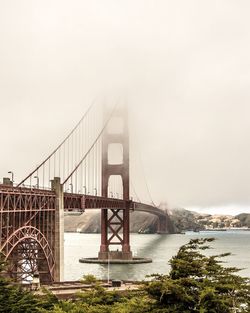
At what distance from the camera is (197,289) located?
20094 mm

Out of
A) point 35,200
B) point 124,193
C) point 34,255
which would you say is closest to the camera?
point 35,200

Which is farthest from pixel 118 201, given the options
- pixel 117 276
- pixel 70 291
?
pixel 70 291

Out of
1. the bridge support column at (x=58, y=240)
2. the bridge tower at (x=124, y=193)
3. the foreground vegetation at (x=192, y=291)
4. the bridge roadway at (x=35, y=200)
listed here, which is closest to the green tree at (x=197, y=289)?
the foreground vegetation at (x=192, y=291)

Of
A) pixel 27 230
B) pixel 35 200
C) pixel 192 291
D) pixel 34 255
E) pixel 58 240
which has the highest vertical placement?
pixel 35 200

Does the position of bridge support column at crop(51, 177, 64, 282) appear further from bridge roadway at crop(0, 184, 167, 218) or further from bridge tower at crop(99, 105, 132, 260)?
bridge tower at crop(99, 105, 132, 260)

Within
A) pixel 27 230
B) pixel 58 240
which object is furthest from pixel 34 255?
pixel 27 230

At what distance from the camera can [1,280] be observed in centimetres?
2752

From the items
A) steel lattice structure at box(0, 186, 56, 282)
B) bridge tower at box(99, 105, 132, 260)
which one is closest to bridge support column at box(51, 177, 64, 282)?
steel lattice structure at box(0, 186, 56, 282)

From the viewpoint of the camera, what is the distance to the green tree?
19328 millimetres

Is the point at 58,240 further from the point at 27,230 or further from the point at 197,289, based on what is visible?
the point at 197,289

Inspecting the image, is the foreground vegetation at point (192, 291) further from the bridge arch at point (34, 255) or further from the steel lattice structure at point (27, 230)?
the bridge arch at point (34, 255)

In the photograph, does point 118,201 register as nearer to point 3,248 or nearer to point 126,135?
point 126,135

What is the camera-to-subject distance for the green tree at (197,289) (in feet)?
63.4

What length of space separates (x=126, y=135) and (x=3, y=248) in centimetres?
7198
